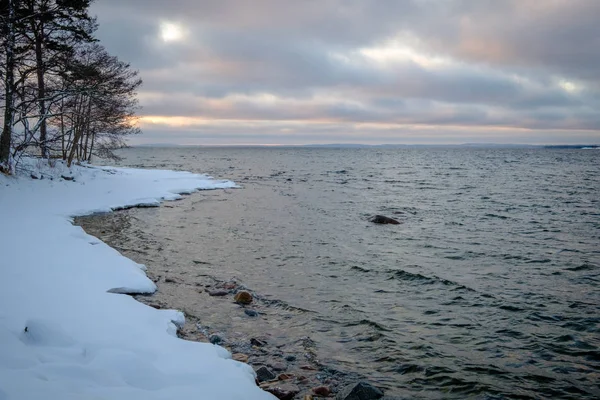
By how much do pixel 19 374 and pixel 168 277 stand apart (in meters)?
6.73

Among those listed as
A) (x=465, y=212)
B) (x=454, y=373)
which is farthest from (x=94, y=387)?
(x=465, y=212)

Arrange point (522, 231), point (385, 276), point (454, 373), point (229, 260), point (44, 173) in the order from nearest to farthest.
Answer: point (454, 373) < point (385, 276) < point (229, 260) < point (522, 231) < point (44, 173)

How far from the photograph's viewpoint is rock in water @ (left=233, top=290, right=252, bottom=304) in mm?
9312

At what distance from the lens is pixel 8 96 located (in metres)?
17.7

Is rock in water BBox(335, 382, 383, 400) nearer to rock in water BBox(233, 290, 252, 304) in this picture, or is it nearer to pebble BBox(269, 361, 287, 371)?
pebble BBox(269, 361, 287, 371)

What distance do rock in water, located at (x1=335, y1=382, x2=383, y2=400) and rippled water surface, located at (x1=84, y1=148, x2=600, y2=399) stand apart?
35 centimetres

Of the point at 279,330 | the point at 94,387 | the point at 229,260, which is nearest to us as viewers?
the point at 94,387

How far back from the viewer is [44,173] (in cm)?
2297

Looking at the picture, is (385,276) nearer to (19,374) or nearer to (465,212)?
(19,374)

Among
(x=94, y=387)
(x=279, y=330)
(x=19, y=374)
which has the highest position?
(x=19, y=374)

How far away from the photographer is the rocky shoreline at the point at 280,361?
18.9 ft

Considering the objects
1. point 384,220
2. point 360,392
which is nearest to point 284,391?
point 360,392

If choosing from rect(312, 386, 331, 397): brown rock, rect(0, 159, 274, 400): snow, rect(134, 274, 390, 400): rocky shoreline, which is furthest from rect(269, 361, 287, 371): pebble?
Result: rect(312, 386, 331, 397): brown rock

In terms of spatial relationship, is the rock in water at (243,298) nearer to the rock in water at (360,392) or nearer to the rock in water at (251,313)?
the rock in water at (251,313)
